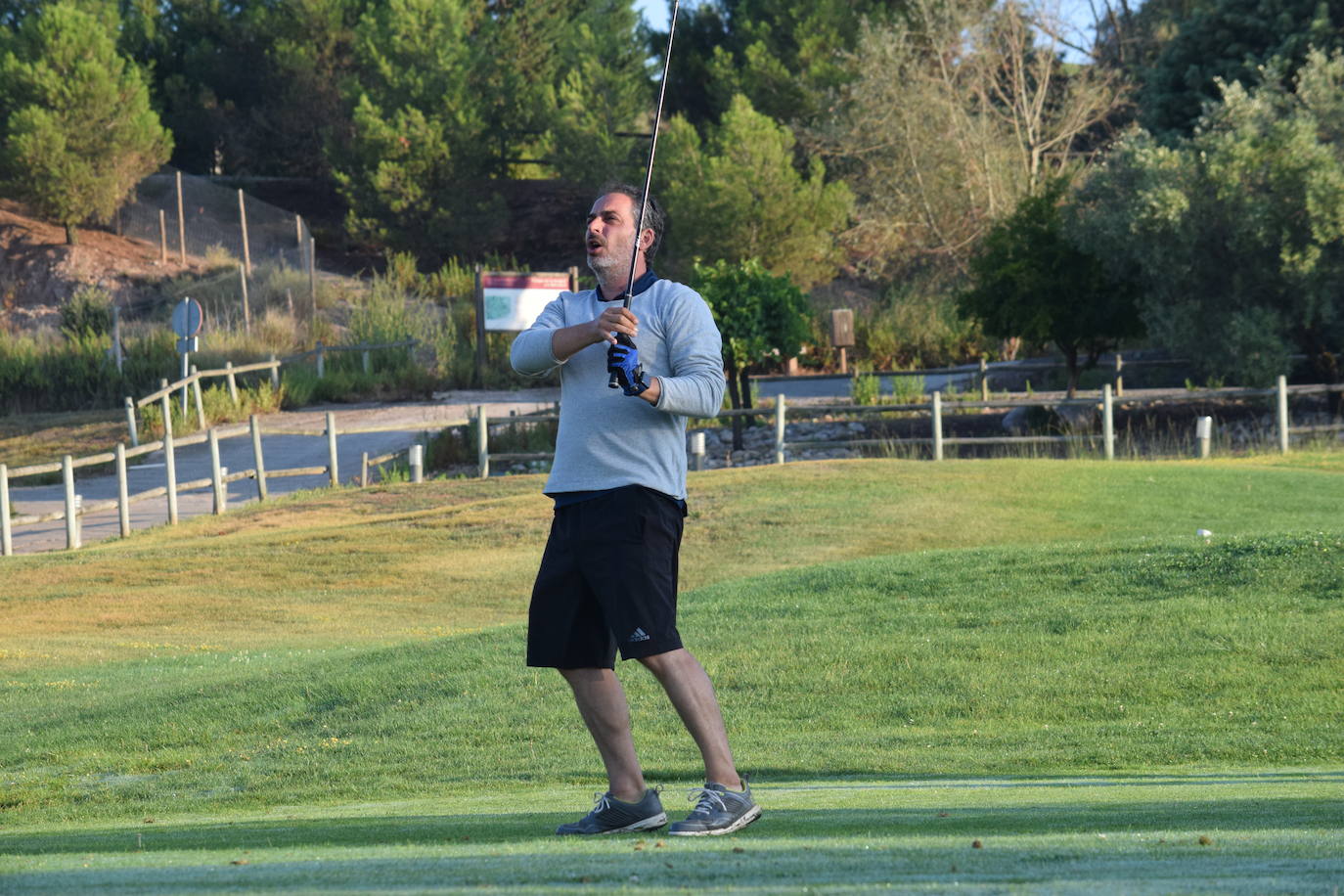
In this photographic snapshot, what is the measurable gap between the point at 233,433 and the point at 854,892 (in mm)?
30582

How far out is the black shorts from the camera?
477 centimetres

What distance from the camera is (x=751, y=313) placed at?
3025cm

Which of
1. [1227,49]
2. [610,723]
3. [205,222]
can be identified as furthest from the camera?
[205,222]

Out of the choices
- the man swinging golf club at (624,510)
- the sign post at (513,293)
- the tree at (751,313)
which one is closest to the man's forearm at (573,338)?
the man swinging golf club at (624,510)

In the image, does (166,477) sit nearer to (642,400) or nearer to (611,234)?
(611,234)

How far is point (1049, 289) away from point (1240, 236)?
160 inches

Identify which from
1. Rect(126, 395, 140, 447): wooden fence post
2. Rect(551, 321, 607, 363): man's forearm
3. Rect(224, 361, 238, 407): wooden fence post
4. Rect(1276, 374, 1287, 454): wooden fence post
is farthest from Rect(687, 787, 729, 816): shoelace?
Rect(224, 361, 238, 407): wooden fence post

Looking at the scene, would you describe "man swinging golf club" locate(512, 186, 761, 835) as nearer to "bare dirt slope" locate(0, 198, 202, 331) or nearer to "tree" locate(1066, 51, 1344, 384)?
"tree" locate(1066, 51, 1344, 384)

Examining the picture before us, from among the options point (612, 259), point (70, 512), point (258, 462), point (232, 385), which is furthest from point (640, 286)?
point (232, 385)

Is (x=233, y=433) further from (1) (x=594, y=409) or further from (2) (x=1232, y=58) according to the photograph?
(1) (x=594, y=409)

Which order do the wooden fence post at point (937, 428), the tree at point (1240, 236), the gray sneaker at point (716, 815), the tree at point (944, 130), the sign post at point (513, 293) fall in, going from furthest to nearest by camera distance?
the tree at point (944, 130)
the sign post at point (513, 293)
the tree at point (1240, 236)
the wooden fence post at point (937, 428)
the gray sneaker at point (716, 815)

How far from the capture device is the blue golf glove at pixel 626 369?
4.75 meters

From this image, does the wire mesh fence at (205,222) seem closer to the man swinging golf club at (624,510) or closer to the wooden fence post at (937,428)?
the wooden fence post at (937,428)

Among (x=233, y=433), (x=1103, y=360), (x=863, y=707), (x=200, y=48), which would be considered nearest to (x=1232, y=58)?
(x=1103, y=360)
